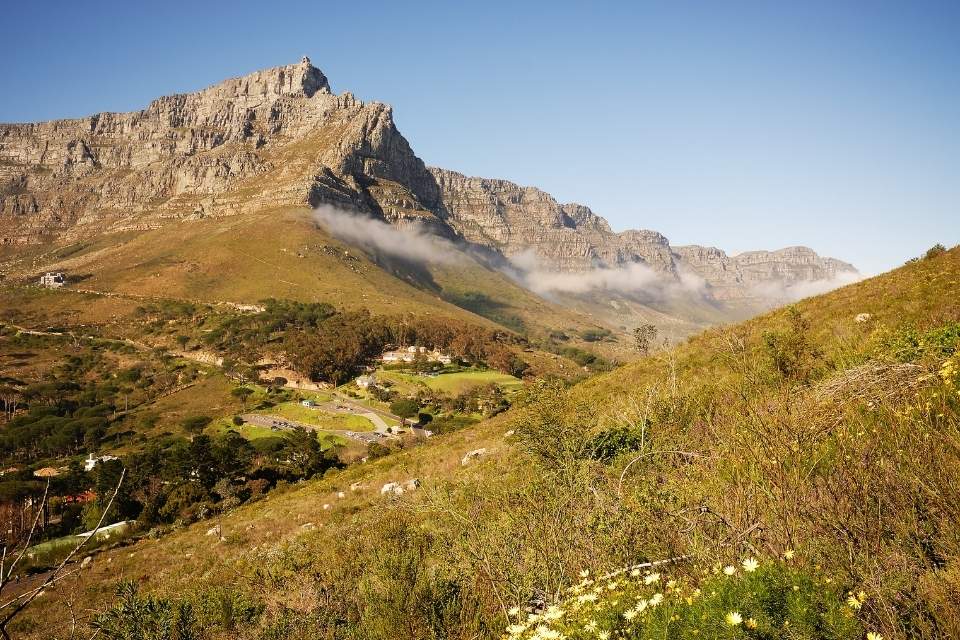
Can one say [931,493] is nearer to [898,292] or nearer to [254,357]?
[898,292]

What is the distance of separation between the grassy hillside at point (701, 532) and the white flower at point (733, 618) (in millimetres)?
13

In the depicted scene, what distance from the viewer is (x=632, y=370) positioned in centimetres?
2136

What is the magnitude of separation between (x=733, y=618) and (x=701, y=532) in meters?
1.75

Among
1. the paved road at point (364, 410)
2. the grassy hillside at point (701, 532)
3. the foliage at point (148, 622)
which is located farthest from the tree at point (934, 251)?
the paved road at point (364, 410)

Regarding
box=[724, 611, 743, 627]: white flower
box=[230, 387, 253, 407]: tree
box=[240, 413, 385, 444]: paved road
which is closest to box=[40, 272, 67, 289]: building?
A: box=[230, 387, 253, 407]: tree

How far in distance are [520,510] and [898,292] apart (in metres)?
15.4

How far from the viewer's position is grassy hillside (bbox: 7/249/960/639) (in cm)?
360

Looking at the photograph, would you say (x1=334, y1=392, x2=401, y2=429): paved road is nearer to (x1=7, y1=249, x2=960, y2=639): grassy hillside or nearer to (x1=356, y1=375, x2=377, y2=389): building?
(x1=356, y1=375, x2=377, y2=389): building

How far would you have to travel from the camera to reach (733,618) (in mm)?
3242

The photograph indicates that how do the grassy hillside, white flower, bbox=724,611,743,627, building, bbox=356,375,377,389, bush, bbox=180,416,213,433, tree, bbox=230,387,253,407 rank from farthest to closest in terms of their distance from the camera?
building, bbox=356,375,377,389
tree, bbox=230,387,253,407
bush, bbox=180,416,213,433
the grassy hillside
white flower, bbox=724,611,743,627

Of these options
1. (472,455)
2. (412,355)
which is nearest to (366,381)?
(412,355)

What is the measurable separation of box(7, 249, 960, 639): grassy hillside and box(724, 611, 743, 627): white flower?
0.01 meters

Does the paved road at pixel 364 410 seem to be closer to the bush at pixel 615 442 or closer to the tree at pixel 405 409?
the tree at pixel 405 409

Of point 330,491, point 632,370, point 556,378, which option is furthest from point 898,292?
point 330,491
